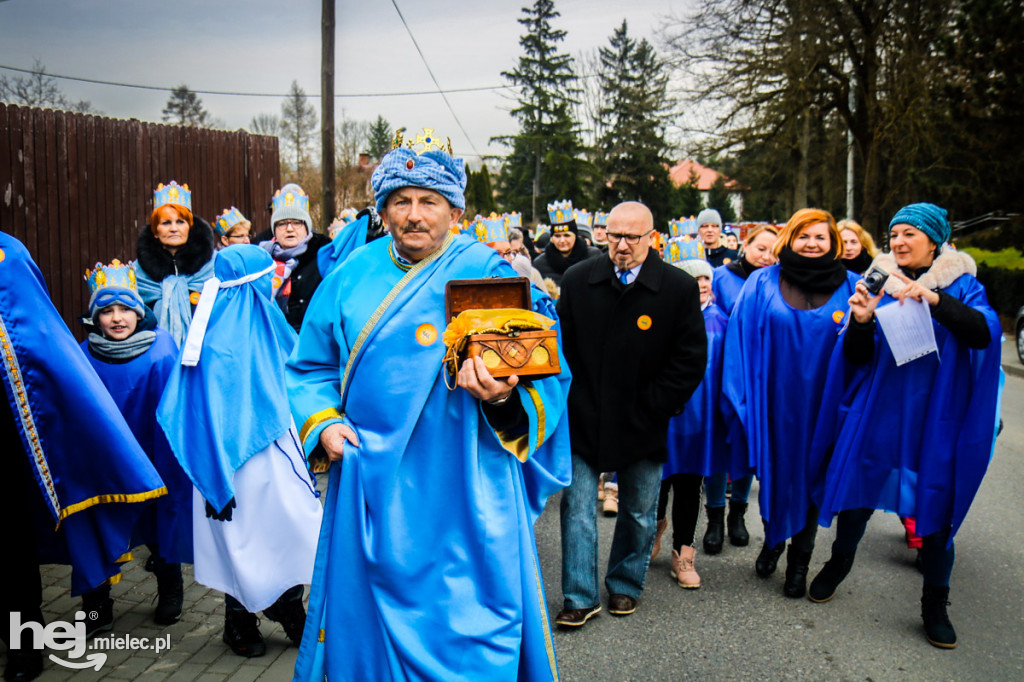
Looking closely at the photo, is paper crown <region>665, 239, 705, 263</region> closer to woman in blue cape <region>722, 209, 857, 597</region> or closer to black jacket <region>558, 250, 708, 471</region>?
woman in blue cape <region>722, 209, 857, 597</region>

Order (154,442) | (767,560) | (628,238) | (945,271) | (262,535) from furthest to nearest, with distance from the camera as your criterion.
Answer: (767,560) < (154,442) < (628,238) < (945,271) < (262,535)

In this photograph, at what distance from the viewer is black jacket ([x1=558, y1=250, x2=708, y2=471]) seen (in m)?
4.59

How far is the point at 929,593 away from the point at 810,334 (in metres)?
1.55

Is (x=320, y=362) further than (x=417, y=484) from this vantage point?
Yes

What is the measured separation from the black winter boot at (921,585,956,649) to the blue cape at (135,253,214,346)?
4.85 meters

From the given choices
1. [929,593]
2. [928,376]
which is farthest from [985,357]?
[929,593]

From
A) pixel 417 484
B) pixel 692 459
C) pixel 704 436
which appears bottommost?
pixel 692 459

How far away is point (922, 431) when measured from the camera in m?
4.50

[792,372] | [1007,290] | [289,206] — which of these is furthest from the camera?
[1007,290]

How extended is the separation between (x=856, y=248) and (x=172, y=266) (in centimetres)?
528

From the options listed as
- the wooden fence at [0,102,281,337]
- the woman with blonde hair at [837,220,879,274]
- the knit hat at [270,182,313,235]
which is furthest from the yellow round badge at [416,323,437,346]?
the wooden fence at [0,102,281,337]

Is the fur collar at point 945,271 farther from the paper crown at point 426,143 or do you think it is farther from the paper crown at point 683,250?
the paper crown at point 426,143

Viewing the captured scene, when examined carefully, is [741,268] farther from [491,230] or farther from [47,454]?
[47,454]

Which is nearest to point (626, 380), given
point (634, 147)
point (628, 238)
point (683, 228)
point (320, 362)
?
point (628, 238)
